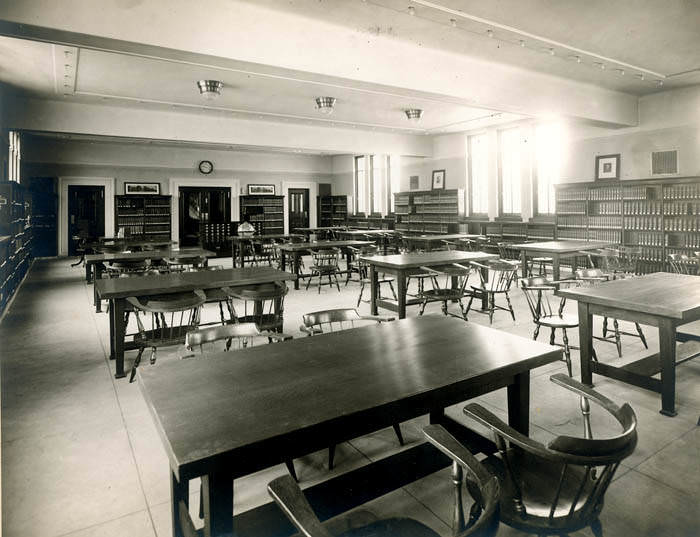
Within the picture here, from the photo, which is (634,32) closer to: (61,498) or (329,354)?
(329,354)

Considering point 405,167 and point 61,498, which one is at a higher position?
point 405,167

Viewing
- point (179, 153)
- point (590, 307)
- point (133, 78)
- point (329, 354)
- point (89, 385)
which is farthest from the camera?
point (179, 153)

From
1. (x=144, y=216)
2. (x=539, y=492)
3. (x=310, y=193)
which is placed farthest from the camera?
(x=310, y=193)

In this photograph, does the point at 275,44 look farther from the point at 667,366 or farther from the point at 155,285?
the point at 667,366

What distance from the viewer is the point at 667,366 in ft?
9.97

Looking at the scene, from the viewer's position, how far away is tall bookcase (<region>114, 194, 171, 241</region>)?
12.8 m

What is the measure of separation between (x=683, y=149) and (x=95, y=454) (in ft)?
30.4

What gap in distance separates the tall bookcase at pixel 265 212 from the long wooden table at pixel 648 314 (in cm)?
1202

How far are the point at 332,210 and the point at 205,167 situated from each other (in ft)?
14.6

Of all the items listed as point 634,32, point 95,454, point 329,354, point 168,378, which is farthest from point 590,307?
point 634,32

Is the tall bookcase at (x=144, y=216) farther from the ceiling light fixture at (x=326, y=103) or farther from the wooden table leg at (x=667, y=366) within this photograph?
the wooden table leg at (x=667, y=366)

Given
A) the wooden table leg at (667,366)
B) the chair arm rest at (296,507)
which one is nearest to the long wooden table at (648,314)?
the wooden table leg at (667,366)

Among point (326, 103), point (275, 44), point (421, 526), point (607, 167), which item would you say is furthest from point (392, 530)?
point (607, 167)

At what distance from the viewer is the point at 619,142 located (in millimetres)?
8859
